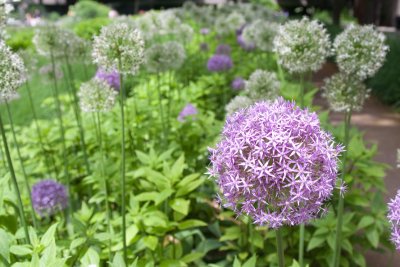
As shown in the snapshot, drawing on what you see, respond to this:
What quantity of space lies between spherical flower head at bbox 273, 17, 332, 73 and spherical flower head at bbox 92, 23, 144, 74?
887 mm

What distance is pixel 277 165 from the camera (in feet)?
5.10

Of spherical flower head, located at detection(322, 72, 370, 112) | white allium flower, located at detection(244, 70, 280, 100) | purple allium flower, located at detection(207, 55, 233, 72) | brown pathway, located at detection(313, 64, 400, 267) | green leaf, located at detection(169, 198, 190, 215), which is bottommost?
brown pathway, located at detection(313, 64, 400, 267)

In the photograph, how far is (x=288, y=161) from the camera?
154 centimetres

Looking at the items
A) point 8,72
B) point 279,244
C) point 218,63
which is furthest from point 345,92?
point 218,63

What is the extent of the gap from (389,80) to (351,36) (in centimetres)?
692

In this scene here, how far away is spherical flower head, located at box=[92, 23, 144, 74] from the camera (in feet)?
8.66

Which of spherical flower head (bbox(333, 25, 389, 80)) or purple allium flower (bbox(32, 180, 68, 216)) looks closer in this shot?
spherical flower head (bbox(333, 25, 389, 80))

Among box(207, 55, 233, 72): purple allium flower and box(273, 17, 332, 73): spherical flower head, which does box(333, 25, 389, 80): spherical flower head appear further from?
box(207, 55, 233, 72): purple allium flower

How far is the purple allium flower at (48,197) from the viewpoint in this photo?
353 cm

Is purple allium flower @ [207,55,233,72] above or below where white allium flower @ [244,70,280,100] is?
below

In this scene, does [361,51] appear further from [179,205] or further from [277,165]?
[277,165]

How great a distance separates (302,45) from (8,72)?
5.40 feet

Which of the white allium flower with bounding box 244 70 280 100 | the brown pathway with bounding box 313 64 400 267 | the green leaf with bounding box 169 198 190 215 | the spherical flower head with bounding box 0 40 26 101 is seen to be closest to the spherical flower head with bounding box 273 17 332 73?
the white allium flower with bounding box 244 70 280 100

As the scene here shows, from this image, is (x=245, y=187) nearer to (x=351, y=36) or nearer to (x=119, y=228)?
(x=351, y=36)
